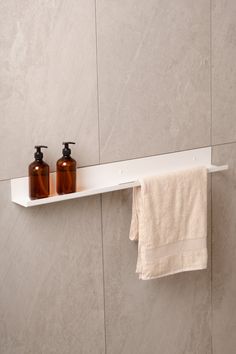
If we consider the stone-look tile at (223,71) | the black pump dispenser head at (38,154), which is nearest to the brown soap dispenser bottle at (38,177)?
the black pump dispenser head at (38,154)

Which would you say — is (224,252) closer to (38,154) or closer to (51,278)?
(51,278)

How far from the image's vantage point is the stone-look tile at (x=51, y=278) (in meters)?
2.03

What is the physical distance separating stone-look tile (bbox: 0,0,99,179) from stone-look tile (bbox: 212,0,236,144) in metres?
0.53

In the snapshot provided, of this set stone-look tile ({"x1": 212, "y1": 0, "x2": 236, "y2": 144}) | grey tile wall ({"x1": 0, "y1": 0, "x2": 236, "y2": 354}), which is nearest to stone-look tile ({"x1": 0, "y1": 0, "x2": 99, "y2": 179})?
grey tile wall ({"x1": 0, "y1": 0, "x2": 236, "y2": 354})

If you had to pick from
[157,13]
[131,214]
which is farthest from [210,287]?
[157,13]

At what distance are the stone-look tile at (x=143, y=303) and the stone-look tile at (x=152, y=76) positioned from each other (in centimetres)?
23

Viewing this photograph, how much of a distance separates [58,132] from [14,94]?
7.6 inches

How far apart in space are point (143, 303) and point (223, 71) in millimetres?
897

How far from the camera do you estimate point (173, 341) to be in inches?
98.6

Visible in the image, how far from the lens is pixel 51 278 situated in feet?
6.96

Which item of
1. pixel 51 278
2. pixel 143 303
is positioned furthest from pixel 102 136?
pixel 143 303

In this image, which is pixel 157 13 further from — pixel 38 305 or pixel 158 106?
pixel 38 305

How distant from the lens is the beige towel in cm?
219

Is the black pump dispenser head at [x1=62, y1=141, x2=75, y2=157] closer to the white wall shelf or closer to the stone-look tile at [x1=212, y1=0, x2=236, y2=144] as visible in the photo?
the white wall shelf
